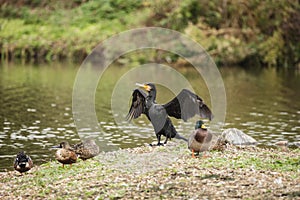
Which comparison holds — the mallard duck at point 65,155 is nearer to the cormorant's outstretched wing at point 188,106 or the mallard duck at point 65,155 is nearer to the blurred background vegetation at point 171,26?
the cormorant's outstretched wing at point 188,106

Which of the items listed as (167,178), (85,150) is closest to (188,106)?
(85,150)

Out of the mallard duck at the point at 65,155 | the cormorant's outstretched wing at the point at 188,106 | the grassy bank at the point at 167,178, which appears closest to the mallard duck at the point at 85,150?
the grassy bank at the point at 167,178

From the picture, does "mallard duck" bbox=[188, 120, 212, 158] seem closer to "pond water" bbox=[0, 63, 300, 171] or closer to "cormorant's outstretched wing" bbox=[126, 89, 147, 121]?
"cormorant's outstretched wing" bbox=[126, 89, 147, 121]

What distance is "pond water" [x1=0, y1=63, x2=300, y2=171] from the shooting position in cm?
1830

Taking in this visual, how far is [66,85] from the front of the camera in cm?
3309

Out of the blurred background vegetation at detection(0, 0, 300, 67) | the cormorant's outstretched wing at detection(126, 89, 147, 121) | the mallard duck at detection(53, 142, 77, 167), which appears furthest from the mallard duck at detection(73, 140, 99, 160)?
the blurred background vegetation at detection(0, 0, 300, 67)

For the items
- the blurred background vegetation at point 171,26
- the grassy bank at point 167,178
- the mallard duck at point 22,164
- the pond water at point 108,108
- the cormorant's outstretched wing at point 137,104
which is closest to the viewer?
the grassy bank at point 167,178

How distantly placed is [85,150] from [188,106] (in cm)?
242

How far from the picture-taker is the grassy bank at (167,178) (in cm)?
1019

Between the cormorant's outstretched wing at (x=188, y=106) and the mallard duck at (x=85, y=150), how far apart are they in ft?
6.02

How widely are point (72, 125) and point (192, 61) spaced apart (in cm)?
2163

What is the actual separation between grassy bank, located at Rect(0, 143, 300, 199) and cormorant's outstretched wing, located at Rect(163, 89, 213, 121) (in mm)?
847

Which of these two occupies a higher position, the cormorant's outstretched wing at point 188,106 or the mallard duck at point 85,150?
the cormorant's outstretched wing at point 188,106

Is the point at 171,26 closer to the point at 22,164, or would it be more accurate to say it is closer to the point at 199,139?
the point at 199,139
